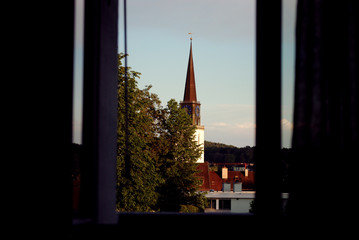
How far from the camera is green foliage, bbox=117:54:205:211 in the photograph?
13891mm

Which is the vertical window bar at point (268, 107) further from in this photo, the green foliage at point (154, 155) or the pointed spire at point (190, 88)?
the pointed spire at point (190, 88)

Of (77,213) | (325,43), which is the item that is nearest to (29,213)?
(77,213)

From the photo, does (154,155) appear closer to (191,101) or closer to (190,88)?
(190,88)

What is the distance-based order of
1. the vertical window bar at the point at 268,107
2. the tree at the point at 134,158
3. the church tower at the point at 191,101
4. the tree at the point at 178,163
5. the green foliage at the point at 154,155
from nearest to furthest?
the vertical window bar at the point at 268,107, the tree at the point at 134,158, the green foliage at the point at 154,155, the tree at the point at 178,163, the church tower at the point at 191,101

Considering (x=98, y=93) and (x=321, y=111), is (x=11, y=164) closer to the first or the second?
(x=98, y=93)

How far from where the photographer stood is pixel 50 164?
1.62 metres

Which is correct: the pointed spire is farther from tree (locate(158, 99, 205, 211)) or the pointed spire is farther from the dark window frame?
the dark window frame

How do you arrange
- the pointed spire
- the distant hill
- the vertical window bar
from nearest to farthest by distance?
the vertical window bar < the pointed spire < the distant hill

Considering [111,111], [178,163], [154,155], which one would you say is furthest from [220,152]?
[111,111]

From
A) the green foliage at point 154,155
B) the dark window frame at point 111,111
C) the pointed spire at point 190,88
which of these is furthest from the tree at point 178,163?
the pointed spire at point 190,88

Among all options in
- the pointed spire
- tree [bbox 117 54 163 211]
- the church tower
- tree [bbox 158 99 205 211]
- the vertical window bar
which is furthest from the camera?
the church tower

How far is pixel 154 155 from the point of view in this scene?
18.8 m

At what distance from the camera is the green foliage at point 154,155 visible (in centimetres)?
1389

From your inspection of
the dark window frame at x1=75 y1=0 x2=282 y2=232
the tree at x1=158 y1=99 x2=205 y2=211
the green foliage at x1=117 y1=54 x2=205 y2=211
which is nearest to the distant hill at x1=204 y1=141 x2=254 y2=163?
the tree at x1=158 y1=99 x2=205 y2=211
